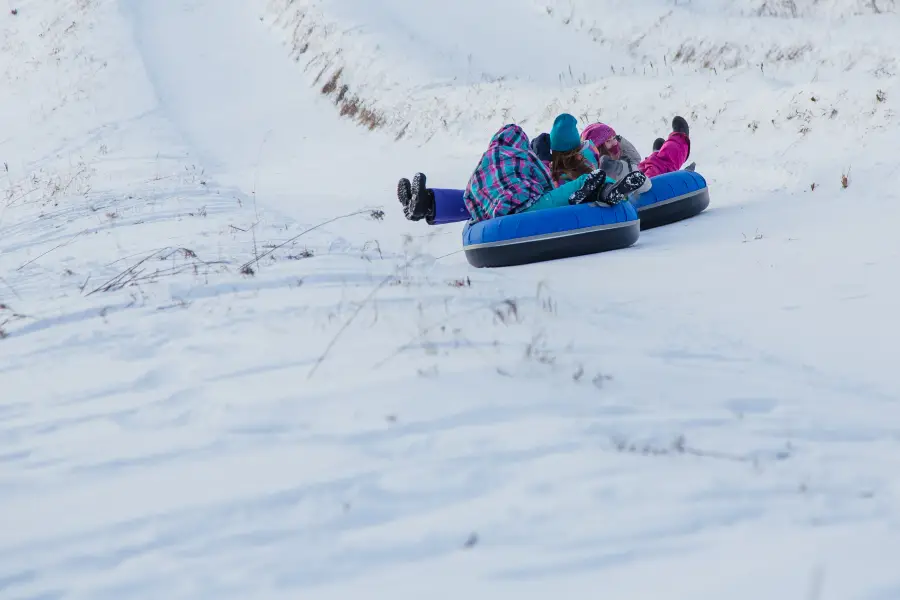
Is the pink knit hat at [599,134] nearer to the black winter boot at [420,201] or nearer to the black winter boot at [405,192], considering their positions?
the black winter boot at [420,201]

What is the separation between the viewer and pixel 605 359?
317 centimetres

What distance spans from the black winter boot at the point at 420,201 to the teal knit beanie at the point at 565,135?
3.90 feet

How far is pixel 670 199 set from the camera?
7.43 metres

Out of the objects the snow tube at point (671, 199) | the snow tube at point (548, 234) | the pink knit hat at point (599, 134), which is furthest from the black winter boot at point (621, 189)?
the pink knit hat at point (599, 134)

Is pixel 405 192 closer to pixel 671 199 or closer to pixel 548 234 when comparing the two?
pixel 548 234

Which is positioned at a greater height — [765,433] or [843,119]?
[843,119]

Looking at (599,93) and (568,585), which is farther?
(599,93)

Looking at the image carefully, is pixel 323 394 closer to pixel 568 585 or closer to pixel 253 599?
pixel 253 599

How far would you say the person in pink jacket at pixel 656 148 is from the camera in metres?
7.56

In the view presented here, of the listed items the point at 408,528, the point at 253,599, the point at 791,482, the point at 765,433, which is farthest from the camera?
the point at 765,433

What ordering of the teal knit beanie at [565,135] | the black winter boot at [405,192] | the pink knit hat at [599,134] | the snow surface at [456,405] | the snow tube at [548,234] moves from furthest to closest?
the pink knit hat at [599,134], the black winter boot at [405,192], the teal knit beanie at [565,135], the snow tube at [548,234], the snow surface at [456,405]

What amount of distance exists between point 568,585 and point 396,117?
13.6 m

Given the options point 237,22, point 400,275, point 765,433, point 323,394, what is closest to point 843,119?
point 400,275

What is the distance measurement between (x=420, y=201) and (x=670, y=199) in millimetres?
2471
